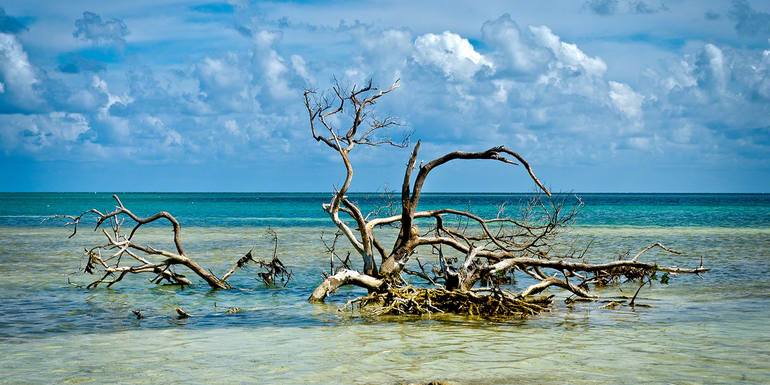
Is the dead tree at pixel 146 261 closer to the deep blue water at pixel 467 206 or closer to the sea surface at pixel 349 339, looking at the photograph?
the sea surface at pixel 349 339

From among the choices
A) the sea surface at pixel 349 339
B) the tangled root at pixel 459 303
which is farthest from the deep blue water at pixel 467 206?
the sea surface at pixel 349 339

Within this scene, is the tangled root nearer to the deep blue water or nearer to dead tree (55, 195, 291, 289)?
the deep blue water

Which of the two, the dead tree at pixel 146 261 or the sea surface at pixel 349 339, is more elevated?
the dead tree at pixel 146 261

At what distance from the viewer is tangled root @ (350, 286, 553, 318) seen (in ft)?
45.6

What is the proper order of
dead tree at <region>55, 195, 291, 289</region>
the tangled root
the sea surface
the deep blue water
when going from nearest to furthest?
the sea surface < the tangled root < dead tree at <region>55, 195, 291, 289</region> < the deep blue water

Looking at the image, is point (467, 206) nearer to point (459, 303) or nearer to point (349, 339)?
point (459, 303)

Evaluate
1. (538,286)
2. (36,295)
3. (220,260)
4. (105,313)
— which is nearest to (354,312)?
(538,286)

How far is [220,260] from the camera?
93.5 feet

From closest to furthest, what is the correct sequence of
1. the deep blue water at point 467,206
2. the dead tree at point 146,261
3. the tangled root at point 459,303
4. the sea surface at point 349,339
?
1. the sea surface at point 349,339
2. the tangled root at point 459,303
3. the dead tree at point 146,261
4. the deep blue water at point 467,206

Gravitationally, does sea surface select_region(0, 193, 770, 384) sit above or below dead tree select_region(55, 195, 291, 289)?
below

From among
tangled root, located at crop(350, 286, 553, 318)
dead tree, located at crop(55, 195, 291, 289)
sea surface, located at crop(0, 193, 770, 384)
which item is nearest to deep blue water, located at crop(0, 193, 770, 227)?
tangled root, located at crop(350, 286, 553, 318)

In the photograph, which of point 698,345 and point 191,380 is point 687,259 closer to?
point 698,345

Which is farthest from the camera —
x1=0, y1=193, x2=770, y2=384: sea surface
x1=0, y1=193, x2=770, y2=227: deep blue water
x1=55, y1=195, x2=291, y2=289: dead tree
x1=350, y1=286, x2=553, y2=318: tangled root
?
x1=0, y1=193, x2=770, y2=227: deep blue water

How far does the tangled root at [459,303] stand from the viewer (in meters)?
13.9
